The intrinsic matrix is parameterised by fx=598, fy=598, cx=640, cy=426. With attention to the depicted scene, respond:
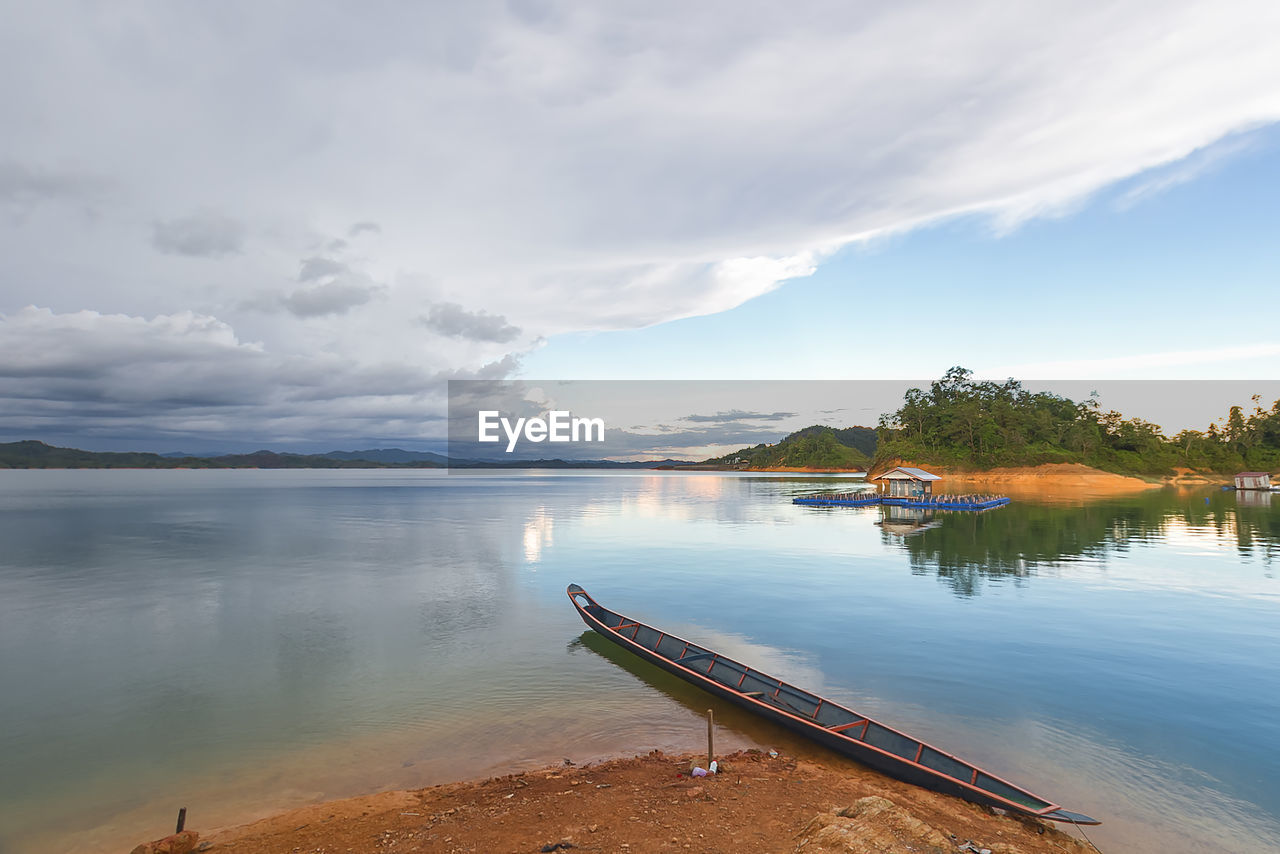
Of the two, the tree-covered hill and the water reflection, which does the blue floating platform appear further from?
the tree-covered hill

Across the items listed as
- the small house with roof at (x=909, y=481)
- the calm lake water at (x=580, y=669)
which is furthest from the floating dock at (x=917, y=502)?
the calm lake water at (x=580, y=669)

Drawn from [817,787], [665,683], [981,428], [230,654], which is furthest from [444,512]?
[981,428]

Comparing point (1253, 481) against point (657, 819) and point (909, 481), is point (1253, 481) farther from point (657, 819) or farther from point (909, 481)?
point (657, 819)

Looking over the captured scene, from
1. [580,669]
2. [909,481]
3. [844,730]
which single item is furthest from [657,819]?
[909,481]

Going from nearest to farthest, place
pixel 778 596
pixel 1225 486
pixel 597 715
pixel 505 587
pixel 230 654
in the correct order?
pixel 597 715 → pixel 230 654 → pixel 778 596 → pixel 505 587 → pixel 1225 486

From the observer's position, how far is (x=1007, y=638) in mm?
22297

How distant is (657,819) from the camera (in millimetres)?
9617

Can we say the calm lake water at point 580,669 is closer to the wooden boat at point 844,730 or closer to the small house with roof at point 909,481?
the wooden boat at point 844,730

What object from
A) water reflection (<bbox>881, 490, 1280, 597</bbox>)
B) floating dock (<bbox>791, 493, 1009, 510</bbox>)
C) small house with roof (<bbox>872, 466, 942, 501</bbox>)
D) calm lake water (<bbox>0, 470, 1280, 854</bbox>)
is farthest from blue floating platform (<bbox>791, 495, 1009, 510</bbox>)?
calm lake water (<bbox>0, 470, 1280, 854</bbox>)

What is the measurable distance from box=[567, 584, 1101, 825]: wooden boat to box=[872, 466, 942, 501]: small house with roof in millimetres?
69567

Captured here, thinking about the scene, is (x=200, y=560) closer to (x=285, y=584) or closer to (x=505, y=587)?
(x=285, y=584)

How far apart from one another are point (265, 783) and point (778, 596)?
74.8 ft

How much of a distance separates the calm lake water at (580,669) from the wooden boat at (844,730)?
0.71m

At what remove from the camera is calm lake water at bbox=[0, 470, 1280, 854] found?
12.2 m
